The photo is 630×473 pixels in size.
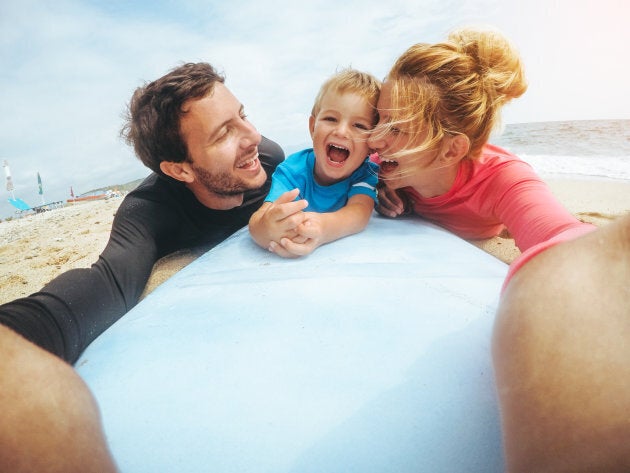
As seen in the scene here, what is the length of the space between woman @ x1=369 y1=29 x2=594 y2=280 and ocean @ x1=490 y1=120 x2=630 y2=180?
4.88ft

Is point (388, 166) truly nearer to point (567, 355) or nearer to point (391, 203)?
point (391, 203)

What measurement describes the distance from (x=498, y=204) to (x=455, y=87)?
1.66 feet

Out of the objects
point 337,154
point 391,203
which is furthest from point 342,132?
Result: point 391,203

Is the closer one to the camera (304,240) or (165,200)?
(304,240)

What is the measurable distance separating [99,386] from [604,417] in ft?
2.98

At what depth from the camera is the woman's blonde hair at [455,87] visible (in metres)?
1.44

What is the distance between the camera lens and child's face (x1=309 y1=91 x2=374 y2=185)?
1.68 metres

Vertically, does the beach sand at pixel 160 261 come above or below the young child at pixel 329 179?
below

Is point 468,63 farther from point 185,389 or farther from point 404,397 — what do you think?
point 185,389

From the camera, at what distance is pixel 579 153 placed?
6688 mm

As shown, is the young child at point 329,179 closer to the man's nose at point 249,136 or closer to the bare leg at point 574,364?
the man's nose at point 249,136

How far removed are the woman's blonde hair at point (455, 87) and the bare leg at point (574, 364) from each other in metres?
1.06

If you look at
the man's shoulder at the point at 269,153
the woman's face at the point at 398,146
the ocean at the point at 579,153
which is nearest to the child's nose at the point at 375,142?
the woman's face at the point at 398,146

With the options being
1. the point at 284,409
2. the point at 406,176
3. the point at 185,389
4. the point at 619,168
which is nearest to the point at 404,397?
the point at 284,409
